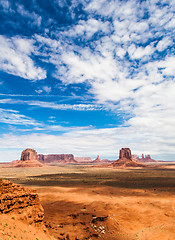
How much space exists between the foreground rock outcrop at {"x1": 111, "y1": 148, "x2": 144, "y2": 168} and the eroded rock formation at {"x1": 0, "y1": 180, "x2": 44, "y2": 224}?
12675cm

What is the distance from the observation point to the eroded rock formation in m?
9.01

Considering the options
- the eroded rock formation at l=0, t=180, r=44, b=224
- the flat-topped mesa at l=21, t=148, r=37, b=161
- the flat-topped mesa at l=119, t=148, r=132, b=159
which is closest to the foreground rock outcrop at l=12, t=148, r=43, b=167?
the flat-topped mesa at l=21, t=148, r=37, b=161

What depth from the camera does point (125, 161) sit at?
137m

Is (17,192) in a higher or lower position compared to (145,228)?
higher

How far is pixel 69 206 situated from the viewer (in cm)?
1917

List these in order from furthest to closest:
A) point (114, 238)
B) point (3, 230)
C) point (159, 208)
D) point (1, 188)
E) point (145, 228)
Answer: point (159, 208) → point (145, 228) → point (114, 238) → point (1, 188) → point (3, 230)

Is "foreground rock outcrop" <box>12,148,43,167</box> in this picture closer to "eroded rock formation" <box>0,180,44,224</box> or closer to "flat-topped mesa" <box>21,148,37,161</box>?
"flat-topped mesa" <box>21,148,37,161</box>

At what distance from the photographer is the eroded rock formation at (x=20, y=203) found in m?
9.01

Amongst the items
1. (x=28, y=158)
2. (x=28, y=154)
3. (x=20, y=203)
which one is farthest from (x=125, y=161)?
(x=20, y=203)

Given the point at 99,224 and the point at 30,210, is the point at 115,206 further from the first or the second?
the point at 30,210

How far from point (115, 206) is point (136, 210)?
2484 mm

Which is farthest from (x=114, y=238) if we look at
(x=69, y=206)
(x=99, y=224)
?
(x=69, y=206)

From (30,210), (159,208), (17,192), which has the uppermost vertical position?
(17,192)

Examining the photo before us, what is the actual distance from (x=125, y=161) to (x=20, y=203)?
5365 inches
